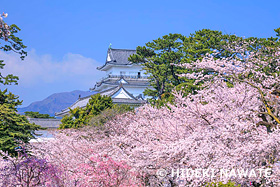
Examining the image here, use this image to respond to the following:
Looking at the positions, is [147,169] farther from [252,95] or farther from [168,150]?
[252,95]

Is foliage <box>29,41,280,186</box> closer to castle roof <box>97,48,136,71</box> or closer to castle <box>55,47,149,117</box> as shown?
castle <box>55,47,149,117</box>

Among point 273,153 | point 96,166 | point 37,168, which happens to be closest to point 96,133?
point 37,168

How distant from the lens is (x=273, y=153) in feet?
21.5

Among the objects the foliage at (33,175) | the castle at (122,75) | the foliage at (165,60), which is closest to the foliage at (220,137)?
the foliage at (33,175)

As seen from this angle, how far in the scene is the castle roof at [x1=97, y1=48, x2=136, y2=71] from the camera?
51.5m

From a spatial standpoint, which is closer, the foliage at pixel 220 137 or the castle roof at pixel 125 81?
the foliage at pixel 220 137

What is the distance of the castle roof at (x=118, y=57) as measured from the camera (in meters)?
51.5

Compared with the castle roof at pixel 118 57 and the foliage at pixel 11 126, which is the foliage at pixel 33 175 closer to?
the foliage at pixel 11 126

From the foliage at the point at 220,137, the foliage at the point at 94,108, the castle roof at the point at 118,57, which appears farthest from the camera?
the castle roof at the point at 118,57

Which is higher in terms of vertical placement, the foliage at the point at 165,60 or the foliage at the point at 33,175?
the foliage at the point at 165,60

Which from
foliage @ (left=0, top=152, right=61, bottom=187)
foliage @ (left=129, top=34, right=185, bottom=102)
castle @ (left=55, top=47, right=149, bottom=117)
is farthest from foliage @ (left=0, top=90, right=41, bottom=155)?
castle @ (left=55, top=47, right=149, bottom=117)

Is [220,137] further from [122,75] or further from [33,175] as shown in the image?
[122,75]

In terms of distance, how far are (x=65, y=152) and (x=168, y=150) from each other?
6.70m

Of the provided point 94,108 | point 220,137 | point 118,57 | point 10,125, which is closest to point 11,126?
point 10,125
